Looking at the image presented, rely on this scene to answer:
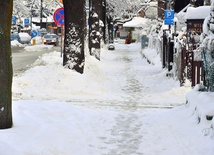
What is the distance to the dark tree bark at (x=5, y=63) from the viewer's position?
740 cm

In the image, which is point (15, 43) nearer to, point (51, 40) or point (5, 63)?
point (51, 40)

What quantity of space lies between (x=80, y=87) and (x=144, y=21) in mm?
41915

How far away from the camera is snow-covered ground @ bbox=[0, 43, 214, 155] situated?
7.25 meters

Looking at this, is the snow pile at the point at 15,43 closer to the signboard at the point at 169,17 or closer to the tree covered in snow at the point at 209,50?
the signboard at the point at 169,17

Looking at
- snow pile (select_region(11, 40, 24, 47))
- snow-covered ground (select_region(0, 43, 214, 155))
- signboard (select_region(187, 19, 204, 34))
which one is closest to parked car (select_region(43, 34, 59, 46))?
snow pile (select_region(11, 40, 24, 47))

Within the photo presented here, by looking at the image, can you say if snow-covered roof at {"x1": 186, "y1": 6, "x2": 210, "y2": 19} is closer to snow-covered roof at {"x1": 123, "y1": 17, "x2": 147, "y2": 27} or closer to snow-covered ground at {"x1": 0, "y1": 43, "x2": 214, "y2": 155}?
snow-covered ground at {"x1": 0, "y1": 43, "x2": 214, "y2": 155}

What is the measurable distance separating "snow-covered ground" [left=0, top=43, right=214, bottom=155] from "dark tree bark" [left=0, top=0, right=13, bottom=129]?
1.01 ft

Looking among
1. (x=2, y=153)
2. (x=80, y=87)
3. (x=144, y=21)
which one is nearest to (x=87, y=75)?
(x=80, y=87)

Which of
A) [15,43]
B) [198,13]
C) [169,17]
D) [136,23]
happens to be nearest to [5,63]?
[198,13]

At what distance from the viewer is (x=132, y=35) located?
70.2 metres

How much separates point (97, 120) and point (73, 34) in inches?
258

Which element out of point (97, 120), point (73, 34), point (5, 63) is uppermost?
point (73, 34)

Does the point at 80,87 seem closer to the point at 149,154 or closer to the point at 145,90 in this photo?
the point at 145,90

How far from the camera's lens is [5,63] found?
24.6 feet
